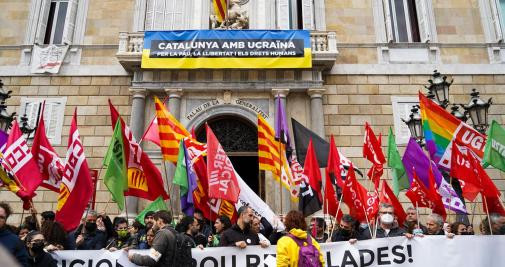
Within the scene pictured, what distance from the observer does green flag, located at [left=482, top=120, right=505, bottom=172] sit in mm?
7562

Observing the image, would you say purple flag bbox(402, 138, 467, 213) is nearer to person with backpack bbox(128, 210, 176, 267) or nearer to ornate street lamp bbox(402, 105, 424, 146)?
ornate street lamp bbox(402, 105, 424, 146)

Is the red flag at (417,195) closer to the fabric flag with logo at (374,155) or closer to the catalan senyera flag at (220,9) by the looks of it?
the fabric flag with logo at (374,155)

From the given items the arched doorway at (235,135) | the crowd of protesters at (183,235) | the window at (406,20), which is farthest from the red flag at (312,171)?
the window at (406,20)

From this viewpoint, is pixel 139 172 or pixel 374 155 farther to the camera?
pixel 374 155

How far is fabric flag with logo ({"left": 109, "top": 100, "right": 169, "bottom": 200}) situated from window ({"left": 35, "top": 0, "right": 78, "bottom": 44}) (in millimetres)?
8577

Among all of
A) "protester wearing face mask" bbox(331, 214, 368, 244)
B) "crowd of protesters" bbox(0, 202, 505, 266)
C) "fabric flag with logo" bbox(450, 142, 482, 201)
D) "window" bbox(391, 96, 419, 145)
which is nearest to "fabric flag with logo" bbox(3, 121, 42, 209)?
"crowd of protesters" bbox(0, 202, 505, 266)

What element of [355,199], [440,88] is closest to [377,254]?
[355,199]

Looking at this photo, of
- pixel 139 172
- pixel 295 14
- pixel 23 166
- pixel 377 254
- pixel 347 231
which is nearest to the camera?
pixel 377 254

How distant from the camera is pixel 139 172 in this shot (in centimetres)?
827

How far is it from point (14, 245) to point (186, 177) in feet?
12.5

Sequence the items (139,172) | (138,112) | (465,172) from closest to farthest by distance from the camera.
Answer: (465,172) → (139,172) → (138,112)

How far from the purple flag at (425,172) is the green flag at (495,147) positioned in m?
0.78

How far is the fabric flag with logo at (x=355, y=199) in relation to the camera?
24.2 ft

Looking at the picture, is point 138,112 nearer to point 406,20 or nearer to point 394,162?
point 394,162
